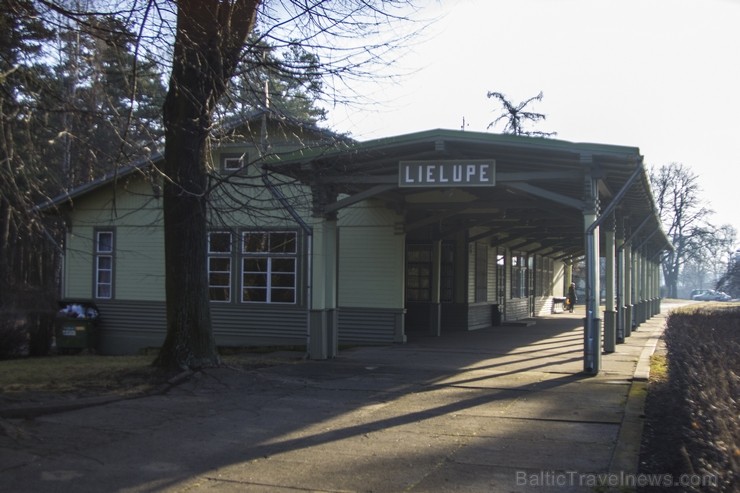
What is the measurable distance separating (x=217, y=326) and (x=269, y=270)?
2.08 metres

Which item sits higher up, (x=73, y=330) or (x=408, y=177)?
(x=408, y=177)

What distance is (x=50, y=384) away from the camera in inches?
421

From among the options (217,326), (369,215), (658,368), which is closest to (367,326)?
(369,215)

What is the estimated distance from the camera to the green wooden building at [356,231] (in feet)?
42.0

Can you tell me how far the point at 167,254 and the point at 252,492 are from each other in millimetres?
6613

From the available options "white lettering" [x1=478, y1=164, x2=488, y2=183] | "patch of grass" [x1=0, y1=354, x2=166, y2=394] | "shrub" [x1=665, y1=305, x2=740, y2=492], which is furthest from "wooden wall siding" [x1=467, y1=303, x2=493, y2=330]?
"patch of grass" [x1=0, y1=354, x2=166, y2=394]

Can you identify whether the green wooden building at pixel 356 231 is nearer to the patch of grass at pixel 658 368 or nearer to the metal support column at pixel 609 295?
the metal support column at pixel 609 295

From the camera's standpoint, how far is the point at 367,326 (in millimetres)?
18844

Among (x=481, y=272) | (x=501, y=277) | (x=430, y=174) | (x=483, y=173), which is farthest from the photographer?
(x=501, y=277)

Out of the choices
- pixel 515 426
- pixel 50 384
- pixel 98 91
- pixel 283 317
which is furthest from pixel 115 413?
pixel 283 317

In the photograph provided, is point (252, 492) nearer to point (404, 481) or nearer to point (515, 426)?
point (404, 481)

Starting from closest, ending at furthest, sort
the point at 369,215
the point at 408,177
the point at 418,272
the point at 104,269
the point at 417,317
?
the point at 408,177
the point at 369,215
the point at 104,269
the point at 417,317
the point at 418,272

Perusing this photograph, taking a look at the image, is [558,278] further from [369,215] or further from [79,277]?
[79,277]

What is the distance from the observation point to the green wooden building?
12797 mm
